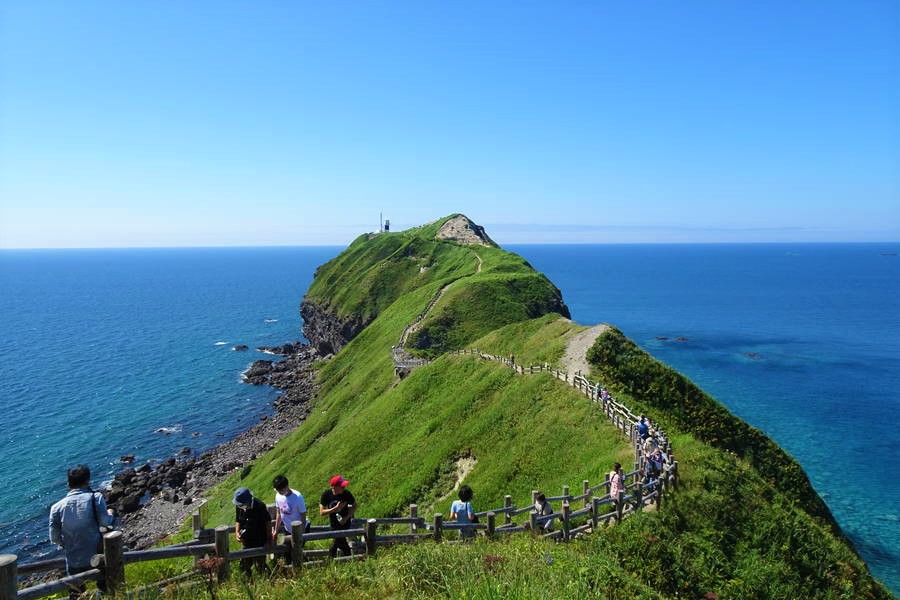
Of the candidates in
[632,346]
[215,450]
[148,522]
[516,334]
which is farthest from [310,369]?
[632,346]

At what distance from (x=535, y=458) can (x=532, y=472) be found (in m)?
1.07

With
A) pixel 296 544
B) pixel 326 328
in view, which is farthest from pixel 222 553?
pixel 326 328

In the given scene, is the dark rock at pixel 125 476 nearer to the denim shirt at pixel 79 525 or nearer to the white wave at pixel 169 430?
the white wave at pixel 169 430

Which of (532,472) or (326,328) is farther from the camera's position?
(326,328)

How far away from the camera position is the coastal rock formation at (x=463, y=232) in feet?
431

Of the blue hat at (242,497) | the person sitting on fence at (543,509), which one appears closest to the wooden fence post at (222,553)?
the blue hat at (242,497)

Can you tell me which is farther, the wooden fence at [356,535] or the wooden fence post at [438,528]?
the wooden fence post at [438,528]

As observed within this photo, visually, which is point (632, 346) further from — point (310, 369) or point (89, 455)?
point (310, 369)

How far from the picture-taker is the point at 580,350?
41062mm

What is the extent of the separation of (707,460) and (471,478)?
11909 mm

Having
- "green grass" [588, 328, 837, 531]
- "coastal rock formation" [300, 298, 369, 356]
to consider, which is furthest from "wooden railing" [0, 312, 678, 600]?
"coastal rock formation" [300, 298, 369, 356]

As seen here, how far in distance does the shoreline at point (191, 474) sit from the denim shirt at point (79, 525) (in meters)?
40.7

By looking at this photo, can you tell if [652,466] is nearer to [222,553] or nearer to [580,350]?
[222,553]

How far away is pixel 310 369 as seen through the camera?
96.9 metres
